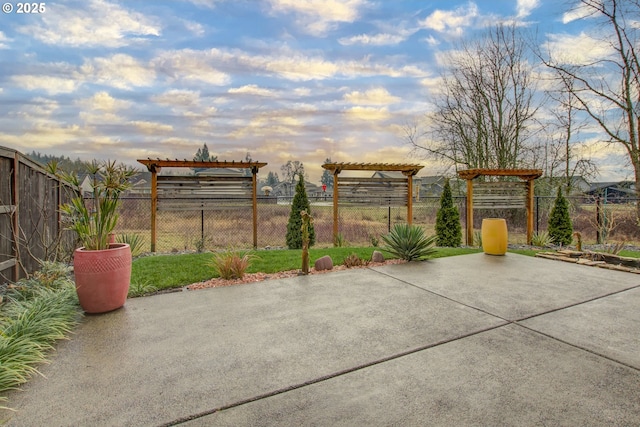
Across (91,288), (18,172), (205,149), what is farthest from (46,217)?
(205,149)

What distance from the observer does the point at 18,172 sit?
12.9ft

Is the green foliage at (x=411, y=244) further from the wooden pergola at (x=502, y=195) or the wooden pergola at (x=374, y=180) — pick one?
the wooden pergola at (x=502, y=195)

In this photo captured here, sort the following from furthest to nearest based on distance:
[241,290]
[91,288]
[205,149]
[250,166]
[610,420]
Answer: [205,149]
[250,166]
[241,290]
[91,288]
[610,420]

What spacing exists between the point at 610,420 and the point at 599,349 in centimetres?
101

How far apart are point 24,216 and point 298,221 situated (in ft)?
16.7

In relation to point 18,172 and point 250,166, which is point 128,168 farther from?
point 250,166

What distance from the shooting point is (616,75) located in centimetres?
1004

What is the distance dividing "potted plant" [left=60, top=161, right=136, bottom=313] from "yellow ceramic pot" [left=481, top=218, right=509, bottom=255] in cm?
610

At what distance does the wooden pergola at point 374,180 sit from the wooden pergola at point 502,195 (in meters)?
1.42

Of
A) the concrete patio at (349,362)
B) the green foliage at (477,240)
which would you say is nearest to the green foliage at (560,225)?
the green foliage at (477,240)

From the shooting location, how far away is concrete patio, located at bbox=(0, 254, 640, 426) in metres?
1.73

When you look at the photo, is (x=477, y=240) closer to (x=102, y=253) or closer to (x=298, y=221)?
(x=298, y=221)

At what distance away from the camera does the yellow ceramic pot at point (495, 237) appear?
248 inches

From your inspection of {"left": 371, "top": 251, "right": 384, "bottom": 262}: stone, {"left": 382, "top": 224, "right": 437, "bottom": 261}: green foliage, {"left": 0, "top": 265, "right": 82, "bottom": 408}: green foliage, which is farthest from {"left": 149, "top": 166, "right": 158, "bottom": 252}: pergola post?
{"left": 382, "top": 224, "right": 437, "bottom": 261}: green foliage
